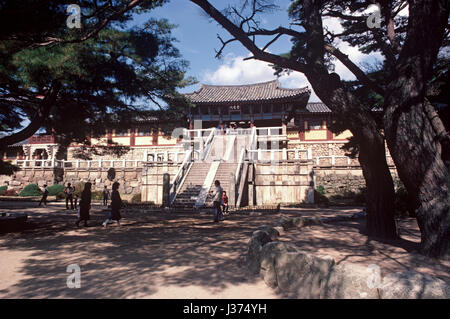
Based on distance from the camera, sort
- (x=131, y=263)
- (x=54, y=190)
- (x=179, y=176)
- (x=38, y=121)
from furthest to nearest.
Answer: (x=54, y=190)
(x=179, y=176)
(x=38, y=121)
(x=131, y=263)

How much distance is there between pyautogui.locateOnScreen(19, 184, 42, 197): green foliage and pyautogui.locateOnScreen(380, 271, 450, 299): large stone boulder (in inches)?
1052

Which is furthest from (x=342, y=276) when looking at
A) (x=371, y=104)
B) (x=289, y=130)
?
(x=289, y=130)

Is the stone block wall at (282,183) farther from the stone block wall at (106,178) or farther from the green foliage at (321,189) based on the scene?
the stone block wall at (106,178)

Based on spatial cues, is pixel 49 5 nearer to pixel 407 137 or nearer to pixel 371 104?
pixel 407 137

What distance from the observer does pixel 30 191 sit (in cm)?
2336

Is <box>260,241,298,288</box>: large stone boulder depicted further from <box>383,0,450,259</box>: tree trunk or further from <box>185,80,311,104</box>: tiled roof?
<box>185,80,311,104</box>: tiled roof

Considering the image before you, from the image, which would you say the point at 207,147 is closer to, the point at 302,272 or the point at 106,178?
the point at 106,178

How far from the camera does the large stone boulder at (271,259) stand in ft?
13.1

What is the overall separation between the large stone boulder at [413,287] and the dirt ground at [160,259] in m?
1.09

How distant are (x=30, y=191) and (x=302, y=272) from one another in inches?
1022

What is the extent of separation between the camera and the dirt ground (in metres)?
3.78

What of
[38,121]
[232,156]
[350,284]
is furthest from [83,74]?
[232,156]

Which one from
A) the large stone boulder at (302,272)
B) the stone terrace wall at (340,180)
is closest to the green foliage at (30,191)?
the stone terrace wall at (340,180)

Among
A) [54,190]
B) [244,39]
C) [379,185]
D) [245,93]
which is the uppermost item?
[245,93]
